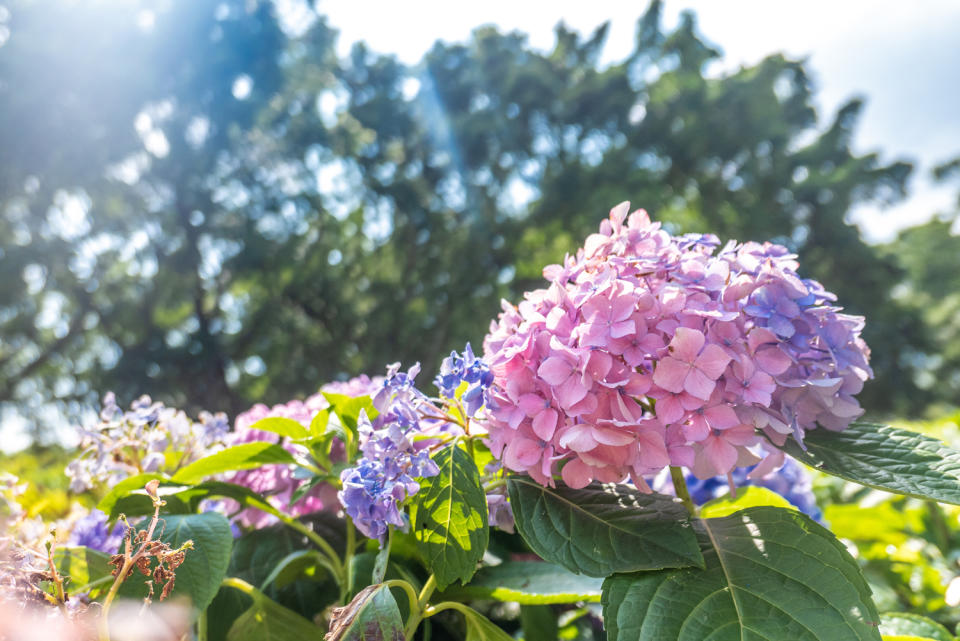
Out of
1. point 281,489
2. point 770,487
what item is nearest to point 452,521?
point 281,489

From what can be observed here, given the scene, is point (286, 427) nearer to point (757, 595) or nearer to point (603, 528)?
point (603, 528)

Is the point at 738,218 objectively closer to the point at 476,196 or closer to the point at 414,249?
the point at 476,196

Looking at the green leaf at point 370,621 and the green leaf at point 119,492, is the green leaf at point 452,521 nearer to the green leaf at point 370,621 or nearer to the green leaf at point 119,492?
the green leaf at point 370,621

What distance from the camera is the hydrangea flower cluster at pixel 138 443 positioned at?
2.87ft

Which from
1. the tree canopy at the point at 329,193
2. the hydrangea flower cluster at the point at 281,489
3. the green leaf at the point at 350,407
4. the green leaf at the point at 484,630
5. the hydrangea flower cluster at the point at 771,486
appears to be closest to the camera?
the green leaf at the point at 484,630

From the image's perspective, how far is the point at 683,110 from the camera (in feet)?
42.2

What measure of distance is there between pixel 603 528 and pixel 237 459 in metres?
0.40

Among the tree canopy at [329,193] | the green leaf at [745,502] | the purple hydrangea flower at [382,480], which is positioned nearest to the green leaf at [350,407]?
the purple hydrangea flower at [382,480]

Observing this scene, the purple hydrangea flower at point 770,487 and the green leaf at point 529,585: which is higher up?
the purple hydrangea flower at point 770,487

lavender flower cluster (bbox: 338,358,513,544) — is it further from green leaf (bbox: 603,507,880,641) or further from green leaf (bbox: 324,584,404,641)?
green leaf (bbox: 603,507,880,641)

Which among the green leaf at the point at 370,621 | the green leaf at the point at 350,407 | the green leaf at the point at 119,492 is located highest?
the green leaf at the point at 350,407

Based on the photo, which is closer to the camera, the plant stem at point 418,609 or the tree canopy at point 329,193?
the plant stem at point 418,609

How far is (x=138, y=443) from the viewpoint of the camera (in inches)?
34.6

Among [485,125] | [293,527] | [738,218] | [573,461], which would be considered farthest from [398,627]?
[738,218]
